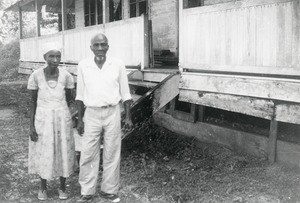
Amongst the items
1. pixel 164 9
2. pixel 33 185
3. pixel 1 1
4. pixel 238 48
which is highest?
pixel 1 1

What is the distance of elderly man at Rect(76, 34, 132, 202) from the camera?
4195 millimetres

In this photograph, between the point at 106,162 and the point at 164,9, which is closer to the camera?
the point at 106,162

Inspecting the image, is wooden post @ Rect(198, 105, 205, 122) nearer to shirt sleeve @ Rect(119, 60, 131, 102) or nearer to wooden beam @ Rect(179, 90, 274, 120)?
wooden beam @ Rect(179, 90, 274, 120)

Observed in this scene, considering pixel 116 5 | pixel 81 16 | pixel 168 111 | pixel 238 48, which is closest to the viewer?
pixel 238 48

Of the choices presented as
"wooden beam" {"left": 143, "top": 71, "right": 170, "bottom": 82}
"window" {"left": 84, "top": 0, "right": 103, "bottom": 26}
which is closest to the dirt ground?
"wooden beam" {"left": 143, "top": 71, "right": 170, "bottom": 82}

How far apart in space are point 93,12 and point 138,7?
3.13m

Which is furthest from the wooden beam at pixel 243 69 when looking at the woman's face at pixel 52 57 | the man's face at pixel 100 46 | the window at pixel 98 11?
the window at pixel 98 11

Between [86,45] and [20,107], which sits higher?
[86,45]

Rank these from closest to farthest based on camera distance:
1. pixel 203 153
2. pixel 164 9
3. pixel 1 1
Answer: pixel 203 153 → pixel 164 9 → pixel 1 1

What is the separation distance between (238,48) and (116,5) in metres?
8.20

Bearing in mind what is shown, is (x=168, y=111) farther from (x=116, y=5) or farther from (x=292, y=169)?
(x=116, y=5)

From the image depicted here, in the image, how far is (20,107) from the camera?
1356 centimetres

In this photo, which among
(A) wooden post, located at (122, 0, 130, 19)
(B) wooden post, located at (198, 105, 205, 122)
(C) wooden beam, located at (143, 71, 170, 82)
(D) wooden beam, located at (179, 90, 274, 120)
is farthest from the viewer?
(A) wooden post, located at (122, 0, 130, 19)

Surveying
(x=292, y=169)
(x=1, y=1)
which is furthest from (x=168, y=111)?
(x=1, y=1)
